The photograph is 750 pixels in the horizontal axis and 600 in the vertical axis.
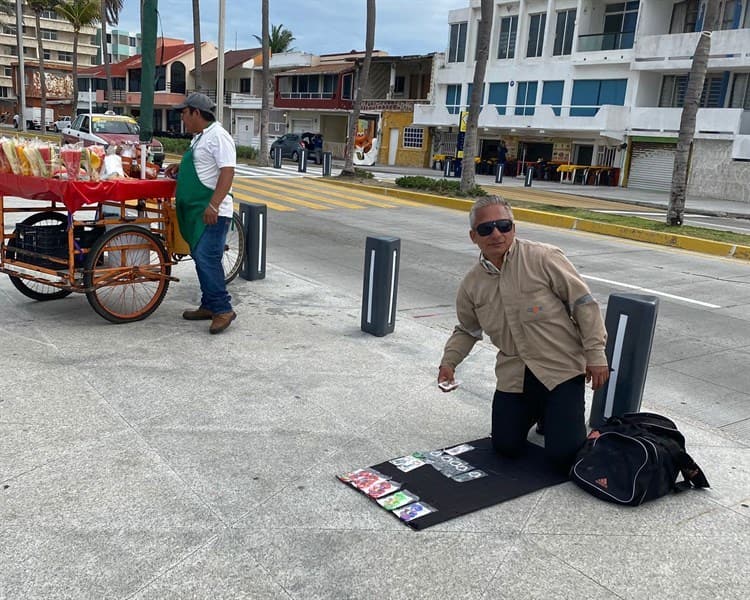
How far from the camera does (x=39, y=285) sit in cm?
693

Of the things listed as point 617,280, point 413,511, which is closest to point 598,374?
point 413,511

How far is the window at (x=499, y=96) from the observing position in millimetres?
39500

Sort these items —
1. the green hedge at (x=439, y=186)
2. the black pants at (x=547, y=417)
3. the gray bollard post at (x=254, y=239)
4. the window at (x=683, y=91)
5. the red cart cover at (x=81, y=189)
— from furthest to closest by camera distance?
the window at (x=683, y=91) < the green hedge at (x=439, y=186) < the gray bollard post at (x=254, y=239) < the red cart cover at (x=81, y=189) < the black pants at (x=547, y=417)

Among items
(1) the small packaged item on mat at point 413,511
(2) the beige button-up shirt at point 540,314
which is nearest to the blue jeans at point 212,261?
(2) the beige button-up shirt at point 540,314

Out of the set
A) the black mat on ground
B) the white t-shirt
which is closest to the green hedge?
the white t-shirt

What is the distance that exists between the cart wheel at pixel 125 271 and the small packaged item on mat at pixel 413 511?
3.66 metres

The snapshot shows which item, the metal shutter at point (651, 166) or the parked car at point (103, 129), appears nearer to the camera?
the parked car at point (103, 129)

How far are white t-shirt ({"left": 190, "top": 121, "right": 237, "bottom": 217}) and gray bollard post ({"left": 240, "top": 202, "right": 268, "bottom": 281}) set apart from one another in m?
2.04

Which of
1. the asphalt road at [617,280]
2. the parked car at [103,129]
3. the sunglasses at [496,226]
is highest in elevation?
the sunglasses at [496,226]

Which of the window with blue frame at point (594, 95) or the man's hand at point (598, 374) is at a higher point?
the window with blue frame at point (594, 95)

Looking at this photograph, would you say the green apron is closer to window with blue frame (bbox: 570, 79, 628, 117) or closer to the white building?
the white building

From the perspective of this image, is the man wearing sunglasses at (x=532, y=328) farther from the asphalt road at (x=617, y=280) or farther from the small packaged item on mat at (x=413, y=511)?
the asphalt road at (x=617, y=280)

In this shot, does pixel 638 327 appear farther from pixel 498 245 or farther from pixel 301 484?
pixel 301 484

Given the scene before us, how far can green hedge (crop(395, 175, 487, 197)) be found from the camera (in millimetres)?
20484
